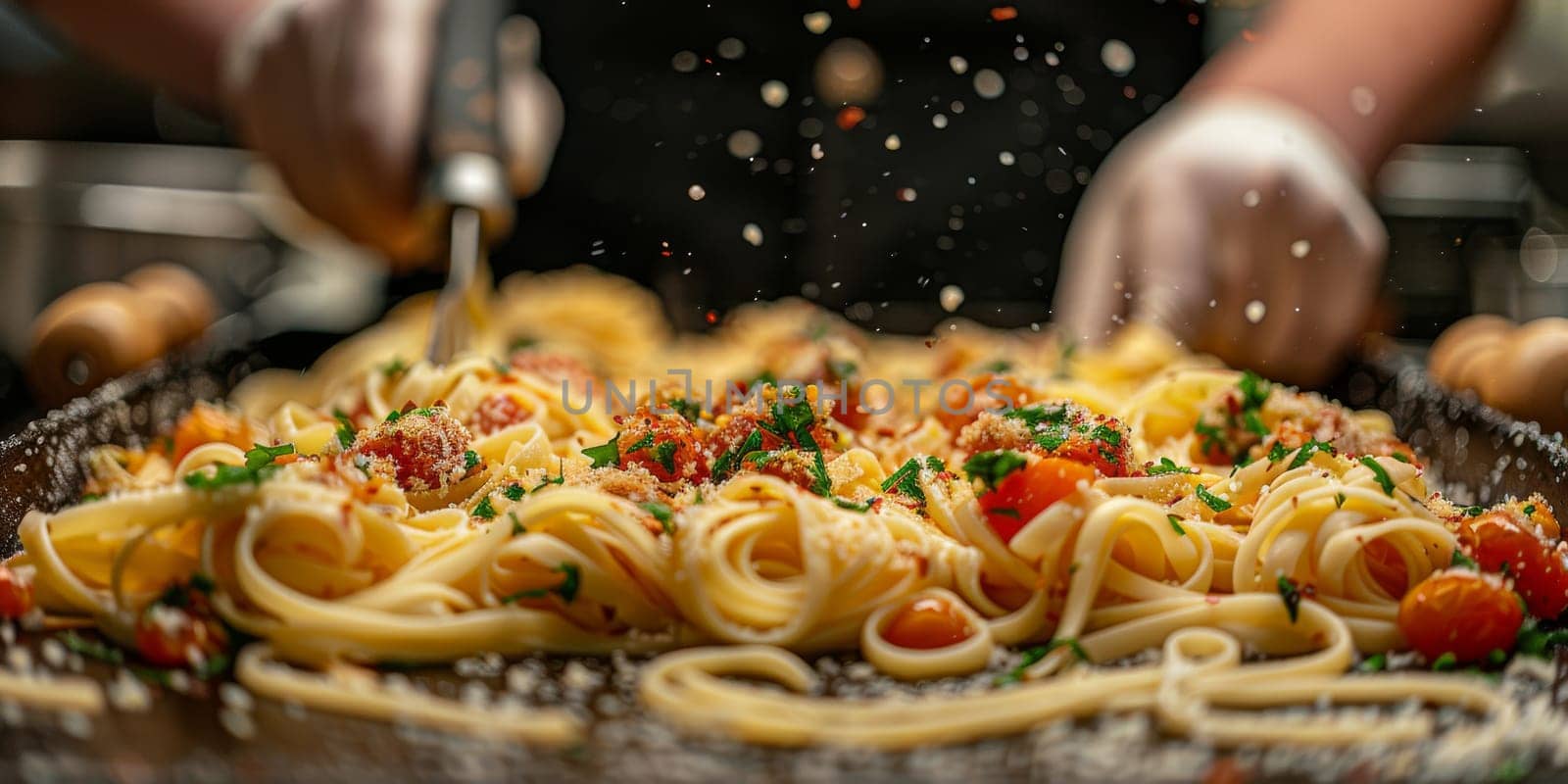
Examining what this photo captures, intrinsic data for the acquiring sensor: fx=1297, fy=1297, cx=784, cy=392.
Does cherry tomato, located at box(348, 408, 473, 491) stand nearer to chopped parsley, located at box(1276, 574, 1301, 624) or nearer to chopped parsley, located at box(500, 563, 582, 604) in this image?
chopped parsley, located at box(500, 563, 582, 604)

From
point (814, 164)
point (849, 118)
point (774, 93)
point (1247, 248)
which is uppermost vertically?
point (774, 93)

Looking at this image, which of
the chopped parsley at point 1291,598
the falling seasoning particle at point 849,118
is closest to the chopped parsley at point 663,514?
the chopped parsley at point 1291,598

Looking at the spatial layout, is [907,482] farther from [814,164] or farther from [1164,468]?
[814,164]

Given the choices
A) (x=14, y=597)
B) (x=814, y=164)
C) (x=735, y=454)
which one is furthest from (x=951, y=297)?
(x=14, y=597)

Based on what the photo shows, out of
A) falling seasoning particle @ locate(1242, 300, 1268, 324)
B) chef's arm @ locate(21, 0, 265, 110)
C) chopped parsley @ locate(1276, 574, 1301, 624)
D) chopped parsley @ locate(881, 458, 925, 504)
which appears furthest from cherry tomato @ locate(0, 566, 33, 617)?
falling seasoning particle @ locate(1242, 300, 1268, 324)

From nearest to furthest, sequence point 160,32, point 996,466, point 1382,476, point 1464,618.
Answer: point 1464,618, point 996,466, point 1382,476, point 160,32

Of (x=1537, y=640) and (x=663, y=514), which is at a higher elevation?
(x=663, y=514)
